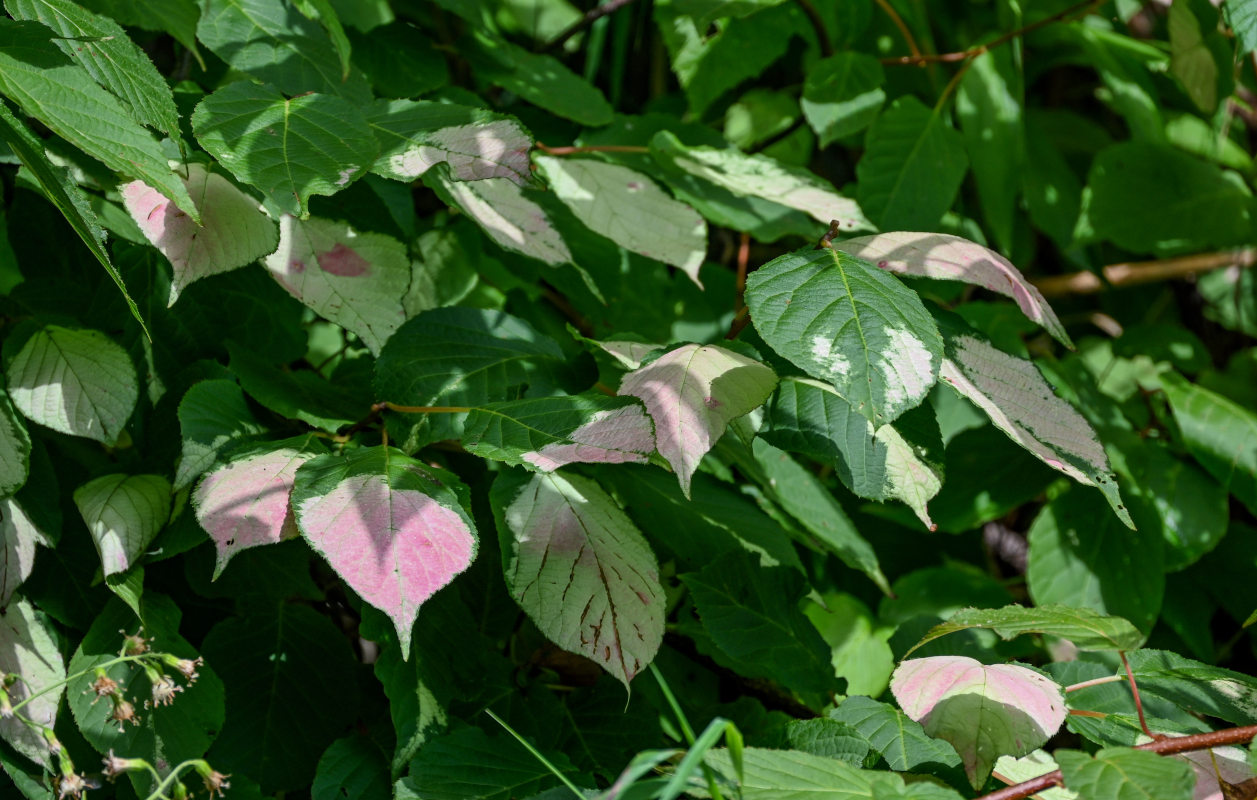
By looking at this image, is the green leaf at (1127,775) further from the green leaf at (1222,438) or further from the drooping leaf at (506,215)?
the green leaf at (1222,438)

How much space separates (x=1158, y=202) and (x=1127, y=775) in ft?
4.00

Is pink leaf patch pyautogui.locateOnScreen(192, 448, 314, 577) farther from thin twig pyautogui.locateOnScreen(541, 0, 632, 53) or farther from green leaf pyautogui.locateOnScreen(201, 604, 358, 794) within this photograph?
thin twig pyautogui.locateOnScreen(541, 0, 632, 53)

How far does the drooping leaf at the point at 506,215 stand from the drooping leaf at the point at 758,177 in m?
0.23

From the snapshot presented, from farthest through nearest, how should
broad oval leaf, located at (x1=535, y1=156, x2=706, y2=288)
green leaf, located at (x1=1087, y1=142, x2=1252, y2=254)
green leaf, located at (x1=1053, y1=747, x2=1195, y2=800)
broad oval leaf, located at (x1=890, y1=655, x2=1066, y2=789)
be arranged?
green leaf, located at (x1=1087, y1=142, x2=1252, y2=254) < broad oval leaf, located at (x1=535, y1=156, x2=706, y2=288) < broad oval leaf, located at (x1=890, y1=655, x2=1066, y2=789) < green leaf, located at (x1=1053, y1=747, x2=1195, y2=800)

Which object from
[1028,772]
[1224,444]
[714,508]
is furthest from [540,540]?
[1224,444]

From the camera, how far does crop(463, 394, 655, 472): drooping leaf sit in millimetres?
706

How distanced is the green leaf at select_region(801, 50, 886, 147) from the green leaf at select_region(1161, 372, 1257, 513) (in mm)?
587

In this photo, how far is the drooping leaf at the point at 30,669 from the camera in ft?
2.72

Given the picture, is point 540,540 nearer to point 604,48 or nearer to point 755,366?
point 755,366

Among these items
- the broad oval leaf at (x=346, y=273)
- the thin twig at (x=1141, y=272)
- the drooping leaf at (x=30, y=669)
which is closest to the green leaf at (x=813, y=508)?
the broad oval leaf at (x=346, y=273)

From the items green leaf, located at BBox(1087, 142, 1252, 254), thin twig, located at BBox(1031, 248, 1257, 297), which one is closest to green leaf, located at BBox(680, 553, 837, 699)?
green leaf, located at BBox(1087, 142, 1252, 254)

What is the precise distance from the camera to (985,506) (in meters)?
1.43

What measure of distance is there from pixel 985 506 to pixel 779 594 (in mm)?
560

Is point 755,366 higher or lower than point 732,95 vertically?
higher
